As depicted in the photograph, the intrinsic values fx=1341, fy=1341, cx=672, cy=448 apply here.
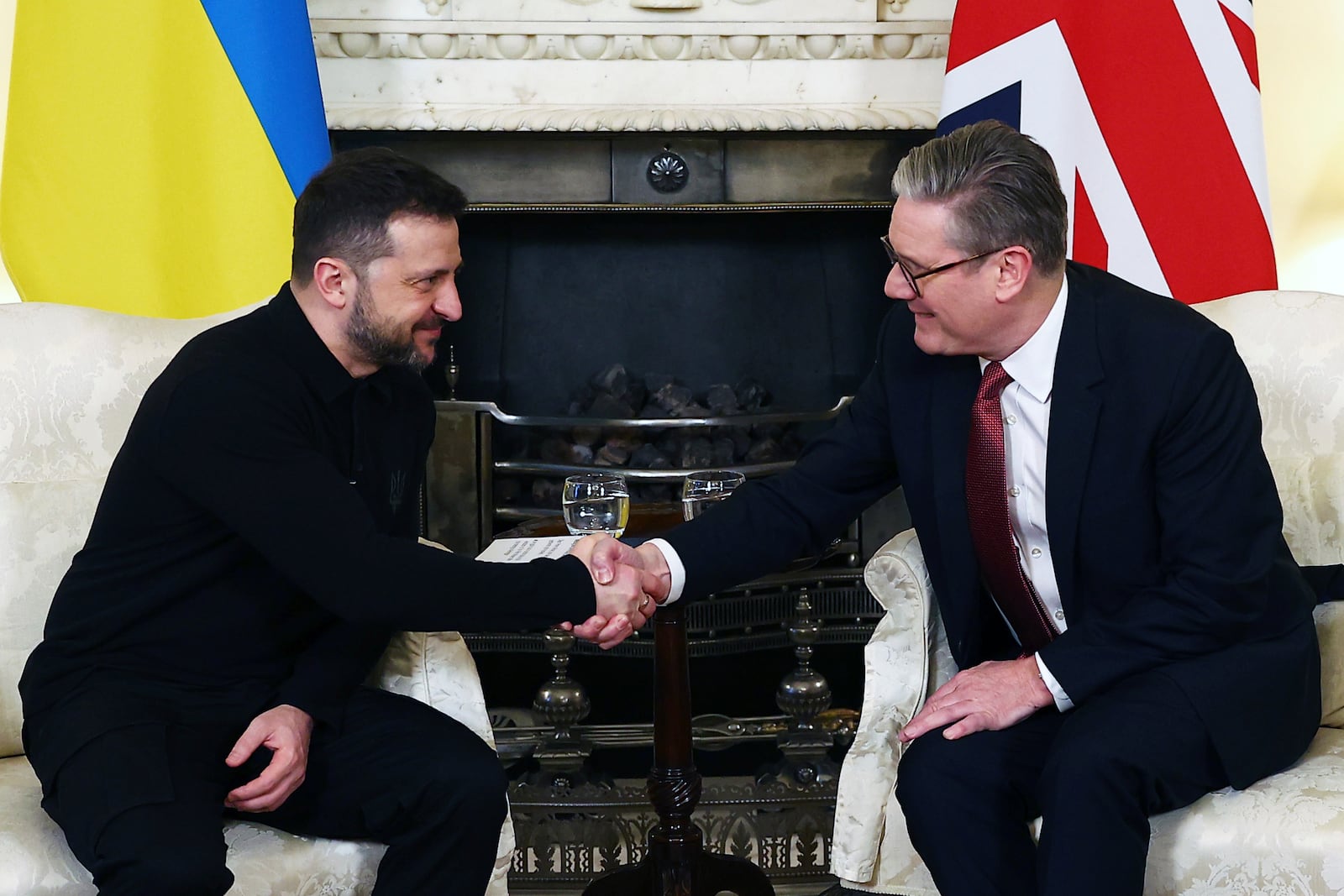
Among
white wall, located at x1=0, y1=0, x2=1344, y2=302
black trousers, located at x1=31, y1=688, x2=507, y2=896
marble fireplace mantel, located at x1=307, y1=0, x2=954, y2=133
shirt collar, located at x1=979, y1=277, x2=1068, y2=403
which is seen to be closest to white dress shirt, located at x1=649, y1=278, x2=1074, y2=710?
shirt collar, located at x1=979, y1=277, x2=1068, y2=403

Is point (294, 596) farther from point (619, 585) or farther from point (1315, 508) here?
point (1315, 508)

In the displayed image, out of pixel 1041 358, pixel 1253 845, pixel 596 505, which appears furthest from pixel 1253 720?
pixel 596 505

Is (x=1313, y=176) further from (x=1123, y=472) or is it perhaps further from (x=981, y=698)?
(x=981, y=698)

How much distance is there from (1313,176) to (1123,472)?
2.02 meters

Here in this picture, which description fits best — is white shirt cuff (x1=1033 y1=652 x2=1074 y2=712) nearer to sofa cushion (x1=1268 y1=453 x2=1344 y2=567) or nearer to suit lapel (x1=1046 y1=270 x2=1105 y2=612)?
suit lapel (x1=1046 y1=270 x2=1105 y2=612)

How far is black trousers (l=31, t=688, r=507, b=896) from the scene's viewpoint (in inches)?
53.9

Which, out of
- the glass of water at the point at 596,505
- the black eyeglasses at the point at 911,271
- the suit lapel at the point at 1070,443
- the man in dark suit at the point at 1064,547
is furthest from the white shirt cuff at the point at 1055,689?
the glass of water at the point at 596,505

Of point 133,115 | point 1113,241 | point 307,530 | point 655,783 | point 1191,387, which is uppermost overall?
point 133,115

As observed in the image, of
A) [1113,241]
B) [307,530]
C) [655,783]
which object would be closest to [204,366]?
[307,530]

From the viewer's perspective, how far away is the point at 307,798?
1.56 m

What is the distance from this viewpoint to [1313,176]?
10.6 ft

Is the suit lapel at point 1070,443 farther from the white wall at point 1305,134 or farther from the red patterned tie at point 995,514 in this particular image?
the white wall at point 1305,134

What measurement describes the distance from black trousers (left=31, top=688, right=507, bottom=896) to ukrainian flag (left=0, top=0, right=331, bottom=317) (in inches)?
50.0

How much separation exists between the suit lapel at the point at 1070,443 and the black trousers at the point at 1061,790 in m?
0.18
